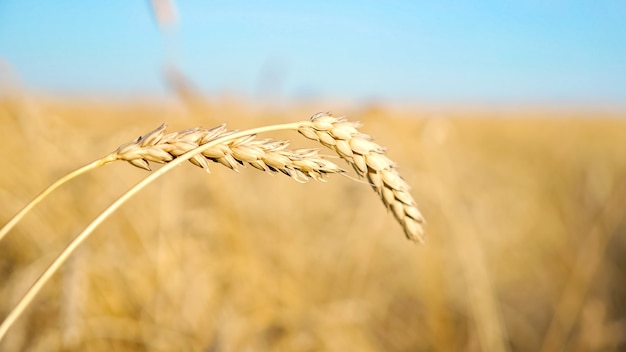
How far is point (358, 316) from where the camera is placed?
50.2 inches

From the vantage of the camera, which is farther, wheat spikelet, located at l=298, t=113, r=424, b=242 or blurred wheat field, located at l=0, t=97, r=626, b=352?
blurred wheat field, located at l=0, t=97, r=626, b=352

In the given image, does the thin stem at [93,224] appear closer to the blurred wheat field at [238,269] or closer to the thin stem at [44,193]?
the thin stem at [44,193]

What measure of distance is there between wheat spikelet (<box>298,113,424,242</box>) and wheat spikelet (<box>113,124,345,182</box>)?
1 cm

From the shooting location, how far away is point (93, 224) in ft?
0.94

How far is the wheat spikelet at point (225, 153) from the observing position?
1.04 feet

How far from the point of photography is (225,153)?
329mm

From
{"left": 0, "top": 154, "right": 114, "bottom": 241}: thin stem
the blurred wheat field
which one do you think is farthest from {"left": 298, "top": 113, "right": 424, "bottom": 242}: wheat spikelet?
the blurred wheat field

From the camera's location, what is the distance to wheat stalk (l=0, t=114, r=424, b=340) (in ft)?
1.04

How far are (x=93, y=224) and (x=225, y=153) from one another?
0.27ft

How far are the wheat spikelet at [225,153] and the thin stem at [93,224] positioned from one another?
0.01m

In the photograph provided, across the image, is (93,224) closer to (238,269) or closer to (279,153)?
(279,153)

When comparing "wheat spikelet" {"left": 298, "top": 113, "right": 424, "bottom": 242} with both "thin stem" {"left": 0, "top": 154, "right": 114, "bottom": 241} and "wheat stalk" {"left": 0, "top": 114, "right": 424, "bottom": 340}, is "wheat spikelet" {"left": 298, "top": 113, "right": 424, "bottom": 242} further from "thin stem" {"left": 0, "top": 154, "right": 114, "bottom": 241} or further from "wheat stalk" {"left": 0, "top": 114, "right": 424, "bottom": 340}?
"thin stem" {"left": 0, "top": 154, "right": 114, "bottom": 241}

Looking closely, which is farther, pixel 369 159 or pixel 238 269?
pixel 238 269

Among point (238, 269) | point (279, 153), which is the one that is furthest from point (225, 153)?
Result: point (238, 269)
